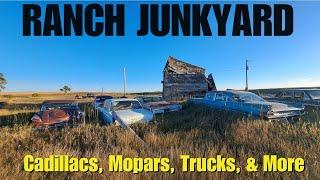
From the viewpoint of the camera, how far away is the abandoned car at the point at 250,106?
10828mm

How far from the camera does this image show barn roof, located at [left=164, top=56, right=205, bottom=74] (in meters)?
31.1

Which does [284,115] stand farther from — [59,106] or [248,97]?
[59,106]

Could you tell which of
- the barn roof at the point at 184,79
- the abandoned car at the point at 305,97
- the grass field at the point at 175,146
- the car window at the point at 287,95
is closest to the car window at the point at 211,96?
the abandoned car at the point at 305,97

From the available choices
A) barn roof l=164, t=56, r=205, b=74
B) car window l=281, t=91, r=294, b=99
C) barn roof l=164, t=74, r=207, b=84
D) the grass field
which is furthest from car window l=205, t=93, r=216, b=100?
barn roof l=164, t=56, r=205, b=74

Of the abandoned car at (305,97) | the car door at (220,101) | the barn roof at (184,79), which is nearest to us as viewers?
the abandoned car at (305,97)

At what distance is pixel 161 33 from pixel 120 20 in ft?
4.26

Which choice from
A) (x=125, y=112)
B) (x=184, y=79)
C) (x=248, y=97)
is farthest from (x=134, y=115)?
(x=184, y=79)

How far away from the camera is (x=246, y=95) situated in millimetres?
13719

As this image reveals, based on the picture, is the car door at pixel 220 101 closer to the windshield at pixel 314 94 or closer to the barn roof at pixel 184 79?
the windshield at pixel 314 94

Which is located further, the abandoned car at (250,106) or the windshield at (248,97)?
the windshield at (248,97)

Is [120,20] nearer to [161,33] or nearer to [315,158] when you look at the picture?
[161,33]

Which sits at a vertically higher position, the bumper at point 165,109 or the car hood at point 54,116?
the car hood at point 54,116

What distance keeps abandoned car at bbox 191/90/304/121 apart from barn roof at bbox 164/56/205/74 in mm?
14872

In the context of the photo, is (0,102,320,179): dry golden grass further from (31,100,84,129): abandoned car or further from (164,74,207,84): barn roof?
(164,74,207,84): barn roof
